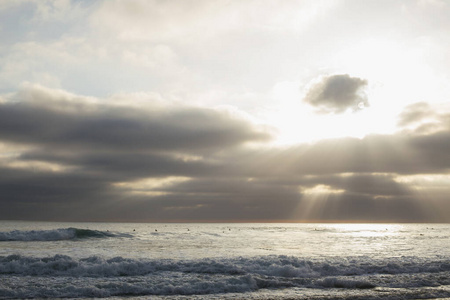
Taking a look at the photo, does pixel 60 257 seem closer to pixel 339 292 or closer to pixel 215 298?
pixel 215 298

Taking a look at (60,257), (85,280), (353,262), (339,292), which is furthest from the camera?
(353,262)

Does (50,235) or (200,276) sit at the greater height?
(200,276)

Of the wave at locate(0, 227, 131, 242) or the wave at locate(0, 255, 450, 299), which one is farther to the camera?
the wave at locate(0, 227, 131, 242)

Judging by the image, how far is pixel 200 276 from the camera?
77.8 ft

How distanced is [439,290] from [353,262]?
32.6 feet

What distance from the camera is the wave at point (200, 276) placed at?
19.9 metres

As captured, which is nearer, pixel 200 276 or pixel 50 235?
pixel 200 276

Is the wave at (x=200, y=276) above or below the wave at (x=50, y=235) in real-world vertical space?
above

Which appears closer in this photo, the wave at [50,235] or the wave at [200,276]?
the wave at [200,276]

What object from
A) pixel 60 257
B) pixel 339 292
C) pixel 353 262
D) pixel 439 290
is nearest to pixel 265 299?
pixel 339 292

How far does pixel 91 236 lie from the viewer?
64.4 m

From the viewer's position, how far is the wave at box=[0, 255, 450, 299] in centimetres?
1992

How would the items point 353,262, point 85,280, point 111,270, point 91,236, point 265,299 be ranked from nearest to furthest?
point 265,299, point 85,280, point 111,270, point 353,262, point 91,236

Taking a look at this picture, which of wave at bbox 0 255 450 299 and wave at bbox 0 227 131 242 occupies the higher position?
wave at bbox 0 255 450 299
